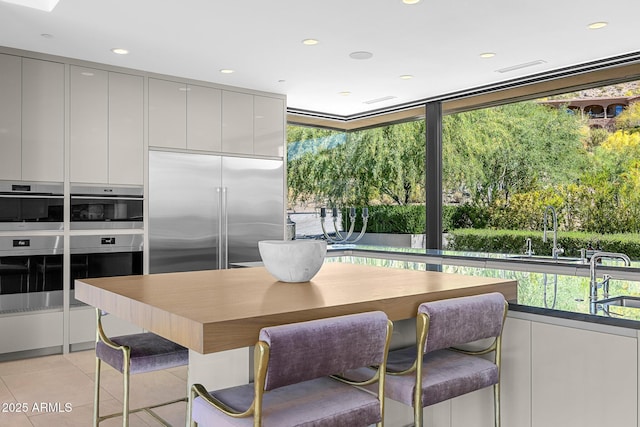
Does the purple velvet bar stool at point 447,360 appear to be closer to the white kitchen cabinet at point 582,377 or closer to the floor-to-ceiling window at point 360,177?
the white kitchen cabinet at point 582,377

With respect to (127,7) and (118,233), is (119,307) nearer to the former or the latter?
(127,7)

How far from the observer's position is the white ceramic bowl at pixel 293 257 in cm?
216

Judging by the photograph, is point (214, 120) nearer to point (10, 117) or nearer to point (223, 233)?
point (223, 233)

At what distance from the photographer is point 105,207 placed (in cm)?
473

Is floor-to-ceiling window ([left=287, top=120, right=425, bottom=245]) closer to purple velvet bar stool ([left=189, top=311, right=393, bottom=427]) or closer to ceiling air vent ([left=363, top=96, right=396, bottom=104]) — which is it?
ceiling air vent ([left=363, top=96, right=396, bottom=104])

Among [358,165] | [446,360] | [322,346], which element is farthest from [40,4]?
[358,165]

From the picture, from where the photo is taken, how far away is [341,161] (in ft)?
25.7

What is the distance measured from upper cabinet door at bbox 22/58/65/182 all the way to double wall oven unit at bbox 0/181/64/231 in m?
0.09

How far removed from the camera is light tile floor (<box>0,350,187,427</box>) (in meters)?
3.03

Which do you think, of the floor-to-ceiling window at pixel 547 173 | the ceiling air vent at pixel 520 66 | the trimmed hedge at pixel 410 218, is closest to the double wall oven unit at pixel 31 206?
the trimmed hedge at pixel 410 218

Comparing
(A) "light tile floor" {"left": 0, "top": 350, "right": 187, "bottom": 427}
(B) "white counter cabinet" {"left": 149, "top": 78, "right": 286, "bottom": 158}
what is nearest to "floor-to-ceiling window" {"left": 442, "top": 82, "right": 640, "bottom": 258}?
(B) "white counter cabinet" {"left": 149, "top": 78, "right": 286, "bottom": 158}

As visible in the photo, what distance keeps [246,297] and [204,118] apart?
3.81m

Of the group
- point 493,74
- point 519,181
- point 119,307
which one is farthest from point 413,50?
point 119,307

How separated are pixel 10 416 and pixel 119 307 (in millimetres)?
1924
